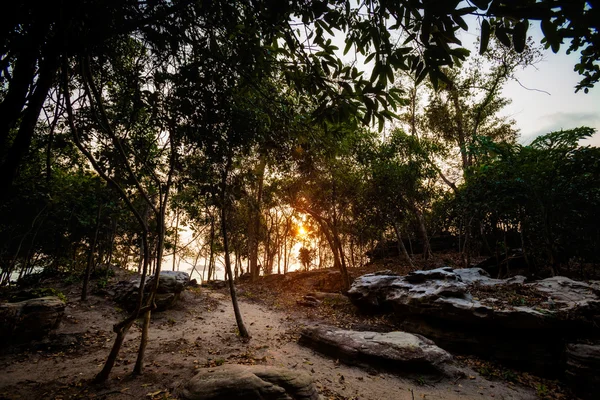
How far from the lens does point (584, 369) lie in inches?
230

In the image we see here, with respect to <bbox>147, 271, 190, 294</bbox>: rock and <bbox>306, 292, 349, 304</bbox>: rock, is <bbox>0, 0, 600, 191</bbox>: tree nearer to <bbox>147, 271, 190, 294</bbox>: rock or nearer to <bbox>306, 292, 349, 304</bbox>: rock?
<bbox>147, 271, 190, 294</bbox>: rock

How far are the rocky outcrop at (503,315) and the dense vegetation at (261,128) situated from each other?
4.43 m

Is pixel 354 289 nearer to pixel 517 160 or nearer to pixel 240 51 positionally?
pixel 517 160

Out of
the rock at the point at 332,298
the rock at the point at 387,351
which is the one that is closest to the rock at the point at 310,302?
the rock at the point at 332,298

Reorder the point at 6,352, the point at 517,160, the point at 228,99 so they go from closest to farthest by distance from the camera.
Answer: the point at 228,99 → the point at 6,352 → the point at 517,160

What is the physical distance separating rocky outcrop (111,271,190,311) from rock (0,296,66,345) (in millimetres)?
3183

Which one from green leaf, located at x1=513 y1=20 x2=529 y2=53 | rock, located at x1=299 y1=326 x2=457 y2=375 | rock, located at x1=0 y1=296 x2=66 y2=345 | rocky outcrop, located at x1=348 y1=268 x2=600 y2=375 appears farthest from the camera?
rock, located at x1=0 y1=296 x2=66 y2=345

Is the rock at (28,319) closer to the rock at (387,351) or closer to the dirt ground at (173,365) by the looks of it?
the dirt ground at (173,365)

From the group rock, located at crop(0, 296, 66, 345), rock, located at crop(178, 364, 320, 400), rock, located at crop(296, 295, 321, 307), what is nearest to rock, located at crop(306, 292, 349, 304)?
rock, located at crop(296, 295, 321, 307)

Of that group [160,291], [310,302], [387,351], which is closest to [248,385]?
[387,351]

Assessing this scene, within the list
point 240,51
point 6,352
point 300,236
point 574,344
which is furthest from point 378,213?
point 300,236

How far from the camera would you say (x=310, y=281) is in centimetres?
1995

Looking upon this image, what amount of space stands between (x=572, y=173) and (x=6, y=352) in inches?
801

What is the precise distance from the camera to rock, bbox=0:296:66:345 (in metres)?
7.28
